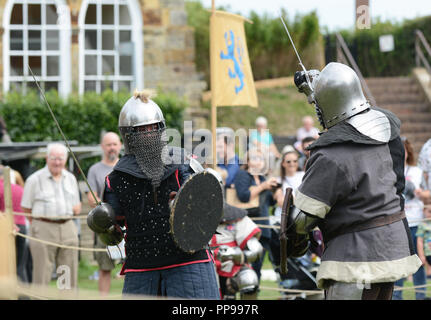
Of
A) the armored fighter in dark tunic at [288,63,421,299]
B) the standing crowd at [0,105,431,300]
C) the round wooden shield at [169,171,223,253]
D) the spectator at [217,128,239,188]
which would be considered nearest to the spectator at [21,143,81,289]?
the standing crowd at [0,105,431,300]

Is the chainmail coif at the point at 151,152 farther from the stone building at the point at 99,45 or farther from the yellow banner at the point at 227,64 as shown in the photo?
the stone building at the point at 99,45

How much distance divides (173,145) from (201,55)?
13.2m

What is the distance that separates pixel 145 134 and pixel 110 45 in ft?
31.6

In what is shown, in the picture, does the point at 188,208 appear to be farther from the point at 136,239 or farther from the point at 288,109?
the point at 288,109

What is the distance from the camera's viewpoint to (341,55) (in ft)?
55.5

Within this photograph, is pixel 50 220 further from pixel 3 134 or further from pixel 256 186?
pixel 3 134

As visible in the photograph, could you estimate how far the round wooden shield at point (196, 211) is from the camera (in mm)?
4535

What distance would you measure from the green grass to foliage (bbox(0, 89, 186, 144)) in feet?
11.6

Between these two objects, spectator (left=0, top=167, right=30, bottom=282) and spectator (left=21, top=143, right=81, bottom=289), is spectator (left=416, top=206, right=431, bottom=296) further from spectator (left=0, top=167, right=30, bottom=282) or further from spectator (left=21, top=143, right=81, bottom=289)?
spectator (left=0, top=167, right=30, bottom=282)

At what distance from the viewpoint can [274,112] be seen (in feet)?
57.0

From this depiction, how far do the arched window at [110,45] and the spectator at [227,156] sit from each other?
5.46 meters

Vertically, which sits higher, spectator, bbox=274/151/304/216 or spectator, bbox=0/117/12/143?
spectator, bbox=0/117/12/143

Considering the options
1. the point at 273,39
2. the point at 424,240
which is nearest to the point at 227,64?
the point at 424,240

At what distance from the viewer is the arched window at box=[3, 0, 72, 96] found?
1373 centimetres
